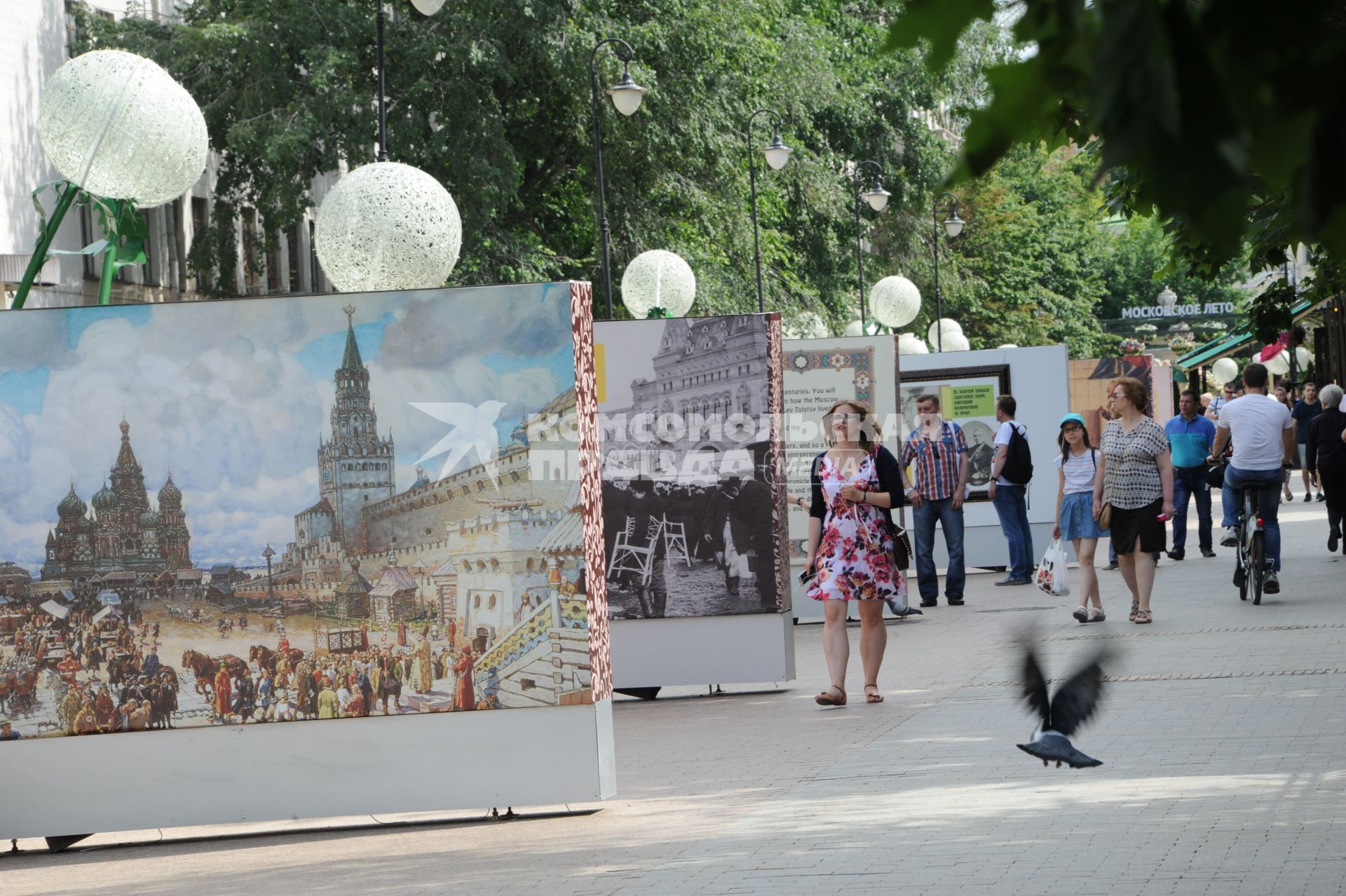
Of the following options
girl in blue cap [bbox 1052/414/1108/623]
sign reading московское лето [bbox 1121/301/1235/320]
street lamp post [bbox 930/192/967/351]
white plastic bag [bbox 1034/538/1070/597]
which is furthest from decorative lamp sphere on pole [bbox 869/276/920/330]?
sign reading московское лето [bbox 1121/301/1235/320]

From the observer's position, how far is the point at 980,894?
577 centimetres

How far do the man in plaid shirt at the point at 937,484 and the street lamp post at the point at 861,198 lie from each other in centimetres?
1550

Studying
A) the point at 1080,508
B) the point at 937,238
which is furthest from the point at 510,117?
the point at 1080,508

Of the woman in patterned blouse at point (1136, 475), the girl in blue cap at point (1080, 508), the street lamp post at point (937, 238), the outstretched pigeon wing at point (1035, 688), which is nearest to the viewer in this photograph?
the outstretched pigeon wing at point (1035, 688)

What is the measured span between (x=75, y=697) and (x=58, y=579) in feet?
1.68

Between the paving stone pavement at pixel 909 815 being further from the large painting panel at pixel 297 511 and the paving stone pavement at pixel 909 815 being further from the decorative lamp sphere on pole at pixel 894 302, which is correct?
the decorative lamp sphere on pole at pixel 894 302

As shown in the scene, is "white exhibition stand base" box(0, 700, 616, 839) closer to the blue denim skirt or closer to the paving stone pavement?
the paving stone pavement

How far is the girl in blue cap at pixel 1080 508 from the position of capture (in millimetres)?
14578

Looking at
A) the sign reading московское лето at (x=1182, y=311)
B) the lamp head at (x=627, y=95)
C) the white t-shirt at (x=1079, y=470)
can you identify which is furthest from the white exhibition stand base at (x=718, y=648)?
the sign reading московское лето at (x=1182, y=311)

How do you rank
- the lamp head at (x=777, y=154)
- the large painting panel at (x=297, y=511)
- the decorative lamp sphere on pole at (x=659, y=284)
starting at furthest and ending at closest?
the lamp head at (x=777, y=154) → the decorative lamp sphere on pole at (x=659, y=284) → the large painting panel at (x=297, y=511)

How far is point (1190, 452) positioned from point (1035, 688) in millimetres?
15262

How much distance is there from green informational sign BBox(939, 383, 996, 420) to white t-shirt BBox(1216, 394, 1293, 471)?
16.1 ft

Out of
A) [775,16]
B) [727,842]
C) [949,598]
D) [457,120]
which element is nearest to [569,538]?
[727,842]

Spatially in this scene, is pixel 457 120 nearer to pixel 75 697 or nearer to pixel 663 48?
pixel 663 48
